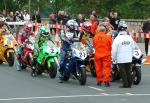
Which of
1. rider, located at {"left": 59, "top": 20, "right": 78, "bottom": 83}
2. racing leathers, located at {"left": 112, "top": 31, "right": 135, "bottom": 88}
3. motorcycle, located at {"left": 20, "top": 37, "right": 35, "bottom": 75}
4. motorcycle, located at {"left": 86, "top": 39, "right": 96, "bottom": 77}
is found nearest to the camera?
racing leathers, located at {"left": 112, "top": 31, "right": 135, "bottom": 88}

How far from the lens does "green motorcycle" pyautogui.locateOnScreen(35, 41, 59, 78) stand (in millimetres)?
17703

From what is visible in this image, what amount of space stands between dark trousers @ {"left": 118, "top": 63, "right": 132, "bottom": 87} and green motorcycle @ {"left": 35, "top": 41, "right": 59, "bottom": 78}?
93.2 inches

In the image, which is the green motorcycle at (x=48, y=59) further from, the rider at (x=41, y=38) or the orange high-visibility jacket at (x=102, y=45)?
the orange high-visibility jacket at (x=102, y=45)

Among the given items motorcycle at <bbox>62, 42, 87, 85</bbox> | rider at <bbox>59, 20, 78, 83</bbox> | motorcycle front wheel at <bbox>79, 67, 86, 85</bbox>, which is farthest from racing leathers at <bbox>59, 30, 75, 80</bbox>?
motorcycle front wheel at <bbox>79, 67, 86, 85</bbox>

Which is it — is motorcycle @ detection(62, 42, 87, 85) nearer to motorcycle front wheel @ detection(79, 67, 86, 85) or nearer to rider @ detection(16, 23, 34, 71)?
motorcycle front wheel @ detection(79, 67, 86, 85)

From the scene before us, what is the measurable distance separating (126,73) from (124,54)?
514mm

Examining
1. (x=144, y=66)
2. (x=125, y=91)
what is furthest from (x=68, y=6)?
(x=125, y=91)

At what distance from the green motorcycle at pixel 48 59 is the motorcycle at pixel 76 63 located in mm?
827

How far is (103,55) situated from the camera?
52.6 feet

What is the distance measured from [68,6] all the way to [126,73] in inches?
1388

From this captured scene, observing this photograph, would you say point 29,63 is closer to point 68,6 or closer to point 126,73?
point 126,73

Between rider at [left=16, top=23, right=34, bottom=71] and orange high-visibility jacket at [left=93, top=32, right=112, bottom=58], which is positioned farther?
rider at [left=16, top=23, right=34, bottom=71]

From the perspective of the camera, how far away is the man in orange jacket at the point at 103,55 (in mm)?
16016

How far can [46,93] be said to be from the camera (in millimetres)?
14852
